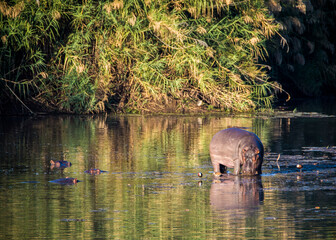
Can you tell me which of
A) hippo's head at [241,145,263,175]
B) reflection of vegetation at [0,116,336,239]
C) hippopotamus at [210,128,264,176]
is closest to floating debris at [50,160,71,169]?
reflection of vegetation at [0,116,336,239]

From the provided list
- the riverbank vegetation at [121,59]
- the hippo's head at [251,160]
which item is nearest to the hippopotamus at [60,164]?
the hippo's head at [251,160]

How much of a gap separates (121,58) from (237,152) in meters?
11.9

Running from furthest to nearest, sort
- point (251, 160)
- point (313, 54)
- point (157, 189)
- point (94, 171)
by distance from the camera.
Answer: point (313, 54) < point (94, 171) < point (251, 160) < point (157, 189)

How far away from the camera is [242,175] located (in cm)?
1073

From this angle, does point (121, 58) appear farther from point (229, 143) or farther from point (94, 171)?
point (229, 143)

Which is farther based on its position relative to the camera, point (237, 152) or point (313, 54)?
point (313, 54)

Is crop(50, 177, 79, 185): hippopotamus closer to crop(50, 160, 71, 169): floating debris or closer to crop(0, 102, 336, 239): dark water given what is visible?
crop(0, 102, 336, 239): dark water

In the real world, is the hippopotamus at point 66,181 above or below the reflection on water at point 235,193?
above

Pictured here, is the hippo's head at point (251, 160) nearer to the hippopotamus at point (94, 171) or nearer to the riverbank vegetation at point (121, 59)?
the hippopotamus at point (94, 171)

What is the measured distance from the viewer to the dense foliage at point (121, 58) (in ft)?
69.9

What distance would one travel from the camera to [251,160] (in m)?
10.5

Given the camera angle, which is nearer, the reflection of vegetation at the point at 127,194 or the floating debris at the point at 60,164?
the reflection of vegetation at the point at 127,194

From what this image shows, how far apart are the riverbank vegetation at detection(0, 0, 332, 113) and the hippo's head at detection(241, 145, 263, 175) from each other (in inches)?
433

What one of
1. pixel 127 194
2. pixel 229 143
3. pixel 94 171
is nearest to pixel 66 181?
pixel 94 171
